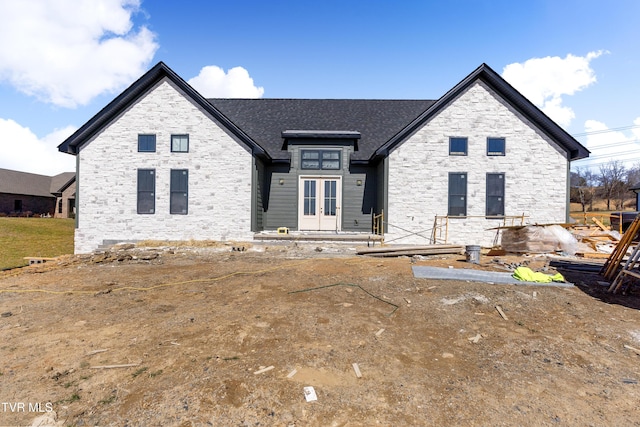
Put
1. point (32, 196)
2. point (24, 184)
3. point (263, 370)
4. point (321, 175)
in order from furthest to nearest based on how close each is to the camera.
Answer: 1. point (24, 184)
2. point (32, 196)
3. point (321, 175)
4. point (263, 370)

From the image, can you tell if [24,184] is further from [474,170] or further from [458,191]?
[474,170]

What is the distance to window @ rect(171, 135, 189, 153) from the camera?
43.5 feet

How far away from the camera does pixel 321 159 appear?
14922 millimetres

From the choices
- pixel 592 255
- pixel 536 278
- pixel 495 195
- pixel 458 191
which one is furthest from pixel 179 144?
pixel 592 255

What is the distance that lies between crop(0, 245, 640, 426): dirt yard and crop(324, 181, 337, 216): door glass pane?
7770 millimetres

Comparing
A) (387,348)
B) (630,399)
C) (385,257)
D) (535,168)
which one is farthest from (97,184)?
(535,168)

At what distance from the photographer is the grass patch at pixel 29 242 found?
45.2ft

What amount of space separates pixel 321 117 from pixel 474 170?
8546mm

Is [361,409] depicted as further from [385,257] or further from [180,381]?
[385,257]

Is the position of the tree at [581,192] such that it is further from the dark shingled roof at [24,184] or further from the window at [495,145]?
the dark shingled roof at [24,184]

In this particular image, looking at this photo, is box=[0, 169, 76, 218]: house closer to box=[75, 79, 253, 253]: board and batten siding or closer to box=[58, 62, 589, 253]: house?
box=[75, 79, 253, 253]: board and batten siding

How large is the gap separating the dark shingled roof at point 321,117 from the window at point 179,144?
346 centimetres

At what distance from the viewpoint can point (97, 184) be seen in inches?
522

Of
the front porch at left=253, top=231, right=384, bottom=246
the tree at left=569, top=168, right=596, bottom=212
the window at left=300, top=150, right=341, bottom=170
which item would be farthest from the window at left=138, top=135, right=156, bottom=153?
the tree at left=569, top=168, right=596, bottom=212
